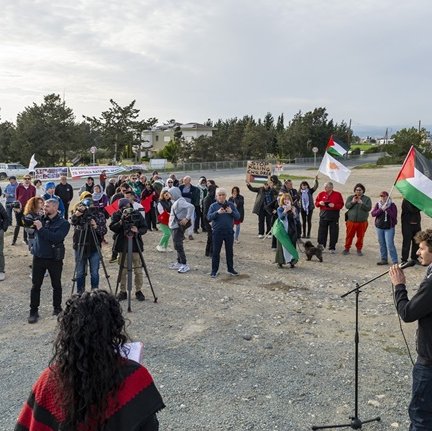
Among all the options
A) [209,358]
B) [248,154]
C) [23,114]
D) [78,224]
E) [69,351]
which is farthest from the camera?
[248,154]

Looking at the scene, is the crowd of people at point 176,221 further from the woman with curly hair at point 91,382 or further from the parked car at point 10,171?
the parked car at point 10,171

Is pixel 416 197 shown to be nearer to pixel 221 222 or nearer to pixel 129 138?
pixel 221 222

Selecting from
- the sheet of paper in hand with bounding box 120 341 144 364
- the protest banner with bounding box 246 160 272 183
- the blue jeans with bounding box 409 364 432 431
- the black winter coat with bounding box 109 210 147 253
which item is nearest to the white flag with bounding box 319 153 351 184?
the protest banner with bounding box 246 160 272 183

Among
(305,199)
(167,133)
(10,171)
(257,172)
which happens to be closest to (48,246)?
(305,199)

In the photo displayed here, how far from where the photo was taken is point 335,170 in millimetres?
12430

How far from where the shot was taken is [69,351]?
195 cm

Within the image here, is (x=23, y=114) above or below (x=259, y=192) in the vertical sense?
above

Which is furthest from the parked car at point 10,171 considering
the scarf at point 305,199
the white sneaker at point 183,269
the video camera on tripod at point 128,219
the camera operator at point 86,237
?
the video camera on tripod at point 128,219

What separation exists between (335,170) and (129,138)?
48.3 metres

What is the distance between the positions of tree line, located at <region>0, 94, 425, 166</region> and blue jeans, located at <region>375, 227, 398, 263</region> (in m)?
48.4

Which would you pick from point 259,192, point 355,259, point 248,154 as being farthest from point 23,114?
point 355,259

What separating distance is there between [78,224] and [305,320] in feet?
13.4

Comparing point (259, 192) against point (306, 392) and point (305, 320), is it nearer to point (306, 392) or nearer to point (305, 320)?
point (305, 320)

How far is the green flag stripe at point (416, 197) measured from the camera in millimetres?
6527
